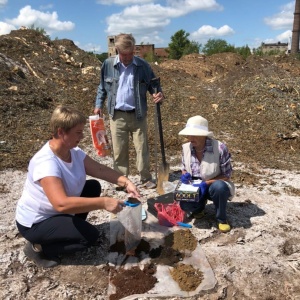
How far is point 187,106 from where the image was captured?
894 centimetres

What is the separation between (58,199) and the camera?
2197 millimetres

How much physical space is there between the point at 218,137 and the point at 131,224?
4.18 meters

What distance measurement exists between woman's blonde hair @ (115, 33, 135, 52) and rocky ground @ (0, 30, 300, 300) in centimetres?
164

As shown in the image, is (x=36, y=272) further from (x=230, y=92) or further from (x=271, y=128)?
(x=230, y=92)

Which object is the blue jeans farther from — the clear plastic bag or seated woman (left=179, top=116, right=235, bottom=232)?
the clear plastic bag

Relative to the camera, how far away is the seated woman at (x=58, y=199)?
2244mm

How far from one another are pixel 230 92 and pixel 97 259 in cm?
833

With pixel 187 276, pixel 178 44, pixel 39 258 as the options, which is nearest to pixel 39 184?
pixel 39 258

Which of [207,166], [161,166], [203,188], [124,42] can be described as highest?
[124,42]

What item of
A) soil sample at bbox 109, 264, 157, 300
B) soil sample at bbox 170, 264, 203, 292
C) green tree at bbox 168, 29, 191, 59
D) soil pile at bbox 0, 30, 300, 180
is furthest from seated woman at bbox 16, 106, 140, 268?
green tree at bbox 168, 29, 191, 59

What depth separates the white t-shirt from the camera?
7.59ft

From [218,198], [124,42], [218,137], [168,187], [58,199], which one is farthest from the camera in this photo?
[218,137]

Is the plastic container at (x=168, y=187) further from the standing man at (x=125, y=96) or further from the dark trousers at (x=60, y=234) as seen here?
the dark trousers at (x=60, y=234)

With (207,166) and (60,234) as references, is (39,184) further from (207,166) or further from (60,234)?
(207,166)
